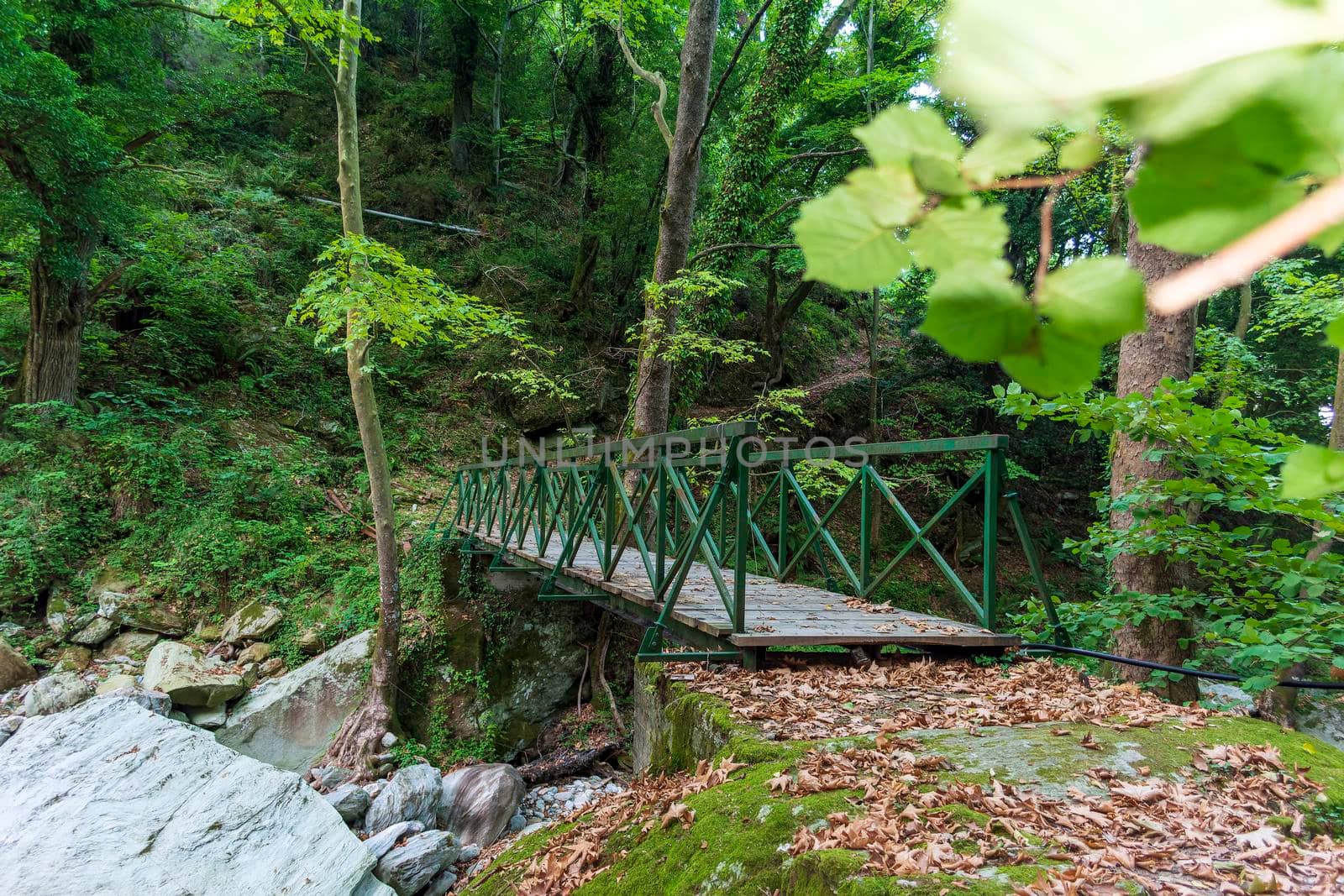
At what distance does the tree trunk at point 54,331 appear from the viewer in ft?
26.0

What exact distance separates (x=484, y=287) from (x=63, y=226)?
604cm

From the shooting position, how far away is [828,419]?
12062 mm

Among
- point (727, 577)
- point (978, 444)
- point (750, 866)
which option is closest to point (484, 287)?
point (727, 577)

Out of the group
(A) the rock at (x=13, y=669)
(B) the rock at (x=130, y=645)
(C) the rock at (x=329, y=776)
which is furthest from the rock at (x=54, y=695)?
(C) the rock at (x=329, y=776)

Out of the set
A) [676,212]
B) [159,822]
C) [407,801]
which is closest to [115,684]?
[159,822]

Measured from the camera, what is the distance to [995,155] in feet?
0.93

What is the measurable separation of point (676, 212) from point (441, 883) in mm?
5842

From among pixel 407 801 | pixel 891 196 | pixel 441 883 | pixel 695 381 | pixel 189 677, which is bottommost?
pixel 441 883

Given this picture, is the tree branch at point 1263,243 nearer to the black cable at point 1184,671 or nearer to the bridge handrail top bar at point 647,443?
the bridge handrail top bar at point 647,443

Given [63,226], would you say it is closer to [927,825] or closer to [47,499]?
[47,499]

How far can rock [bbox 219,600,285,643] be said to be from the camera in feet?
22.4

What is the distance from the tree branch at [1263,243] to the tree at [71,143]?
30.4 feet

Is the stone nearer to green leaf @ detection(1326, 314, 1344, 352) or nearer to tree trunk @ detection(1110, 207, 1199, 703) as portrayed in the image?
tree trunk @ detection(1110, 207, 1199, 703)

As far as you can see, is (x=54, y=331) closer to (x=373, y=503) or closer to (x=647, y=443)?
(x=373, y=503)
